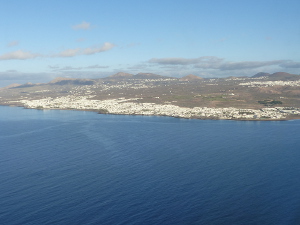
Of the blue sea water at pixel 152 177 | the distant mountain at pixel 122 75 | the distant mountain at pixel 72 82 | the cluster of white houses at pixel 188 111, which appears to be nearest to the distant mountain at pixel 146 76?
the distant mountain at pixel 122 75

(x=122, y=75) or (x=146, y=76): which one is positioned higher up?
(x=122, y=75)

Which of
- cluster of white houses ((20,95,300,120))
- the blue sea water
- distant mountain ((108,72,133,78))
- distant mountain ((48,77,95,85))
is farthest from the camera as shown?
distant mountain ((108,72,133,78))

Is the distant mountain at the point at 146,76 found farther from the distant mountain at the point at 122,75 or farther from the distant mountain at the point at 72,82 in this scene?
the distant mountain at the point at 72,82

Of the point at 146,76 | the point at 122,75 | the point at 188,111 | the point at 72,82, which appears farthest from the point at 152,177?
the point at 122,75

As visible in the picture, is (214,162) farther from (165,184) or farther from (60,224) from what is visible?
(60,224)

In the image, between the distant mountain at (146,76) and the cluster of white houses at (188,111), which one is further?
the distant mountain at (146,76)

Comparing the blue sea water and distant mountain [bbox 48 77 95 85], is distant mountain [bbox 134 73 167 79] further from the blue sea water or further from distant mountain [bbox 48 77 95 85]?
the blue sea water

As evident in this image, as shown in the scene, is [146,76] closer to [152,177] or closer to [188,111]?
[188,111]

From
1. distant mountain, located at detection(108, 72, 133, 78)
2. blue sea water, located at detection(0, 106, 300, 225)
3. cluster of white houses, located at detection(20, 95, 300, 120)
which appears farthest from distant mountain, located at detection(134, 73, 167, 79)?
blue sea water, located at detection(0, 106, 300, 225)

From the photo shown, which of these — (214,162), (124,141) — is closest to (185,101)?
(124,141)
